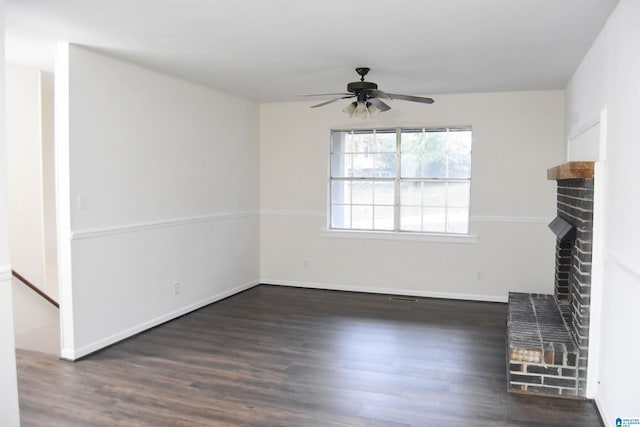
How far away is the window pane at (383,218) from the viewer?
242 inches

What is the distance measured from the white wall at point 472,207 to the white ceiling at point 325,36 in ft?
2.41

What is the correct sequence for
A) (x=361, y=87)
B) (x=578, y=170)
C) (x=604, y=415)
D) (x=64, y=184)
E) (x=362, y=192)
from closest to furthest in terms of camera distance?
(x=604, y=415), (x=578, y=170), (x=64, y=184), (x=361, y=87), (x=362, y=192)

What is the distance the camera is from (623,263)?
8.16 ft

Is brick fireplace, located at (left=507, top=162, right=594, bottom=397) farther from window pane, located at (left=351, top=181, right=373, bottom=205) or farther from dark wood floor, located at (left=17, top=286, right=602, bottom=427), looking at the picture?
window pane, located at (left=351, top=181, right=373, bottom=205)

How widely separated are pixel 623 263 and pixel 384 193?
3790 millimetres

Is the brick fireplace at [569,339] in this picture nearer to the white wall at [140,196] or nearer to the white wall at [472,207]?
the white wall at [472,207]

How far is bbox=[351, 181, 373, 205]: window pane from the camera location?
6250 millimetres

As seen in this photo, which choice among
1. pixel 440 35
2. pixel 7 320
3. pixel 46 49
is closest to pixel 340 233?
pixel 440 35

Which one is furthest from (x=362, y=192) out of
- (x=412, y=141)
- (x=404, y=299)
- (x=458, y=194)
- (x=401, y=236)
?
(x=404, y=299)

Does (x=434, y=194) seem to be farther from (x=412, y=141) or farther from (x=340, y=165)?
(x=340, y=165)

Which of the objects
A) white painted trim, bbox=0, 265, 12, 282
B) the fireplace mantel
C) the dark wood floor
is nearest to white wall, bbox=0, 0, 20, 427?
white painted trim, bbox=0, 265, 12, 282

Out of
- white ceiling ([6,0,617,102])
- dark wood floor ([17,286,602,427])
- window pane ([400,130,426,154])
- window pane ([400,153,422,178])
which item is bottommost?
dark wood floor ([17,286,602,427])

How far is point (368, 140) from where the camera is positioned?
6.21 meters

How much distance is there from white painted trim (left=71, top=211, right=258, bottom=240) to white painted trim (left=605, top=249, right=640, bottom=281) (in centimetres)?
366
